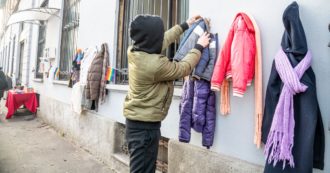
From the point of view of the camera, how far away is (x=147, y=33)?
81.2 inches

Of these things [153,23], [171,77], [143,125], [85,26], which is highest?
[85,26]

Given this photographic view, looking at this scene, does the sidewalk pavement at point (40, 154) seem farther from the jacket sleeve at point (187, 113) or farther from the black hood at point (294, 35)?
the black hood at point (294, 35)

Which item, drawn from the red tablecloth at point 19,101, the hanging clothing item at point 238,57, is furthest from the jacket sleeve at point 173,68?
the red tablecloth at point 19,101

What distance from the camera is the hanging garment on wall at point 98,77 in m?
4.35

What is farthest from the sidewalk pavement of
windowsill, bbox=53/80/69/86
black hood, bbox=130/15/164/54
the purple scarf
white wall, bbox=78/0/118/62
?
the purple scarf

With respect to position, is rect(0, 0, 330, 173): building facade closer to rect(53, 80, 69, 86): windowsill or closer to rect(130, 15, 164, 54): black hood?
rect(53, 80, 69, 86): windowsill

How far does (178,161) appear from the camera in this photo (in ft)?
9.43

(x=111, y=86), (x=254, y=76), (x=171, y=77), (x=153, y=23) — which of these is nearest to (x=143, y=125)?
(x=171, y=77)

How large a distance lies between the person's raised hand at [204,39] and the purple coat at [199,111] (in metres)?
0.34

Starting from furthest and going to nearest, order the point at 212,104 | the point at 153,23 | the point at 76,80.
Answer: the point at 76,80
the point at 212,104
the point at 153,23

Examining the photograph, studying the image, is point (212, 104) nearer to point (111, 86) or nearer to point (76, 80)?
point (111, 86)

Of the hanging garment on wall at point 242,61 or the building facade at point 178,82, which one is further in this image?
the hanging garment on wall at point 242,61

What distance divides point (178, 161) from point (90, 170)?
6.33 feet

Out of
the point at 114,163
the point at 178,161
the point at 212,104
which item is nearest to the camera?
the point at 212,104
